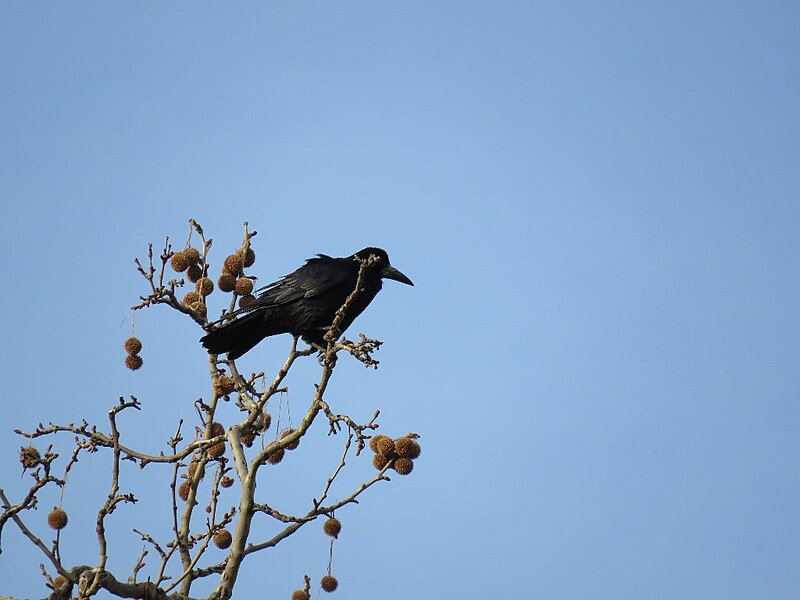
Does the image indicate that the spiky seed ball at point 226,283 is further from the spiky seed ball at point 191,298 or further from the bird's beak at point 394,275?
the bird's beak at point 394,275

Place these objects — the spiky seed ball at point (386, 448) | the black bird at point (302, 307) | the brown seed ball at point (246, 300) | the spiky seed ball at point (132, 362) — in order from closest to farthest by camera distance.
Result: the spiky seed ball at point (386, 448) → the spiky seed ball at point (132, 362) → the brown seed ball at point (246, 300) → the black bird at point (302, 307)

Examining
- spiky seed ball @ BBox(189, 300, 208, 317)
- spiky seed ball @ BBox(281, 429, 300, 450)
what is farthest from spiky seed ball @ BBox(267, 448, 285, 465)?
spiky seed ball @ BBox(189, 300, 208, 317)

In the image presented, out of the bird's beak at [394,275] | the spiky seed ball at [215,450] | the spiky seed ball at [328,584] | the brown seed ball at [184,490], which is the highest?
the bird's beak at [394,275]

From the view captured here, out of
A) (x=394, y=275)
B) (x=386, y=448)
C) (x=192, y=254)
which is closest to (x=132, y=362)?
(x=192, y=254)

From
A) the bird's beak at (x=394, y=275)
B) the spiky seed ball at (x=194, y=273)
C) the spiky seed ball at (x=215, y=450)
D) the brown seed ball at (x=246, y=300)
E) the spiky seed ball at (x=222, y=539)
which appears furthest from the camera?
the bird's beak at (x=394, y=275)

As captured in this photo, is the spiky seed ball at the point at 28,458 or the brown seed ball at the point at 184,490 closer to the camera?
the spiky seed ball at the point at 28,458

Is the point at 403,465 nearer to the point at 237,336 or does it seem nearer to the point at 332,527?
the point at 332,527

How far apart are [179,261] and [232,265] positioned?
17.4 inches

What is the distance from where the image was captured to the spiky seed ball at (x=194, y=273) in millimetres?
7266

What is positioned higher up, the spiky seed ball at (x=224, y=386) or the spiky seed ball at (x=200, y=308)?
the spiky seed ball at (x=200, y=308)

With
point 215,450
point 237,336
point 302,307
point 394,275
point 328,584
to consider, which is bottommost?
point 328,584

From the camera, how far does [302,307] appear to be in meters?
8.60

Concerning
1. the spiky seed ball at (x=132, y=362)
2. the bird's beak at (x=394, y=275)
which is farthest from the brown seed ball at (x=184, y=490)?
the bird's beak at (x=394, y=275)

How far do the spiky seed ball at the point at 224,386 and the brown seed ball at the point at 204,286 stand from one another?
2.15 feet
